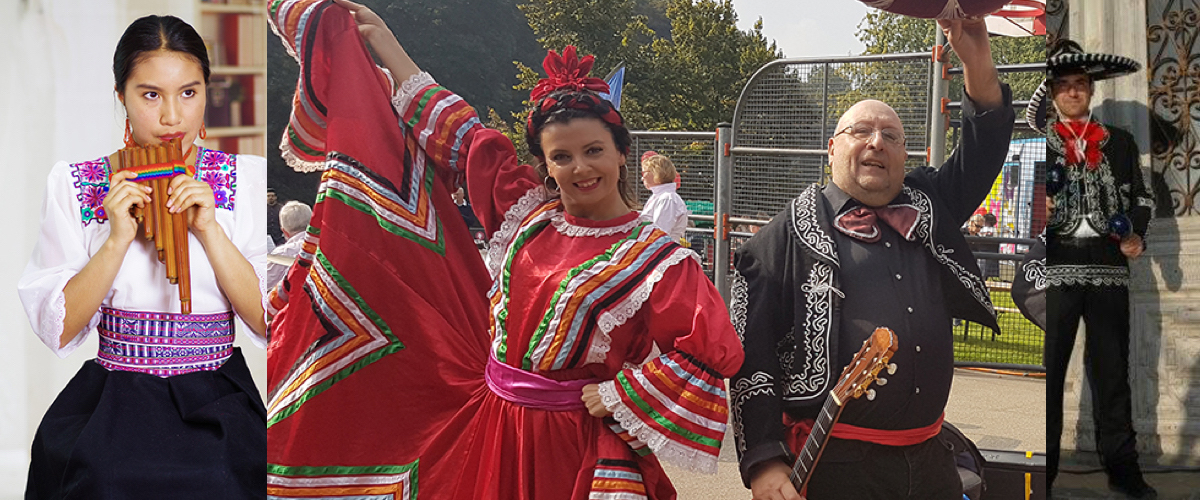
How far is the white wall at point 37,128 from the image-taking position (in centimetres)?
413

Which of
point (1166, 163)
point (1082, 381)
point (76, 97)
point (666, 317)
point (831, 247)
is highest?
point (76, 97)

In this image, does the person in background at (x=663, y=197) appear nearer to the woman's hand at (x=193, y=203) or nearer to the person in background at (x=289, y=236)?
the person in background at (x=289, y=236)

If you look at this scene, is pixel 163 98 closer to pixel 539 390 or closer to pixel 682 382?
pixel 539 390

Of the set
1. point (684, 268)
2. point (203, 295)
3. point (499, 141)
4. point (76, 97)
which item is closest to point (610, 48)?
point (499, 141)

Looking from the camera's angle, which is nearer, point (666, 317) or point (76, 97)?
point (666, 317)

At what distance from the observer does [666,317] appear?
2.32 m

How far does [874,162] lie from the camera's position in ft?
7.63

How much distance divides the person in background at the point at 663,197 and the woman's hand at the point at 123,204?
1.84 metres

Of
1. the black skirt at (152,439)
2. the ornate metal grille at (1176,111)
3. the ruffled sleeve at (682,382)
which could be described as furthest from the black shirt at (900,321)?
the black skirt at (152,439)

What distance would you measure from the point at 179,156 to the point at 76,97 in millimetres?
854

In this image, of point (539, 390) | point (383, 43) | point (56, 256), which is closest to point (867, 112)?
point (539, 390)

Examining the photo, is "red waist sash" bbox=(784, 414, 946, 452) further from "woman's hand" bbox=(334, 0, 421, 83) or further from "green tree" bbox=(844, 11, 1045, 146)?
"woman's hand" bbox=(334, 0, 421, 83)

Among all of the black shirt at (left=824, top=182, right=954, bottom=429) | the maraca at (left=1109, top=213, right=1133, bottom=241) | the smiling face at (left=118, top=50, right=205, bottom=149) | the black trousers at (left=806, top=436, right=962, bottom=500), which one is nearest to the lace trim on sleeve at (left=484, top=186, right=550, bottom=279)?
the black shirt at (left=824, top=182, right=954, bottom=429)

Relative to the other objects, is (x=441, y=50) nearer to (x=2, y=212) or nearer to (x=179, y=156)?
Answer: (x=179, y=156)
